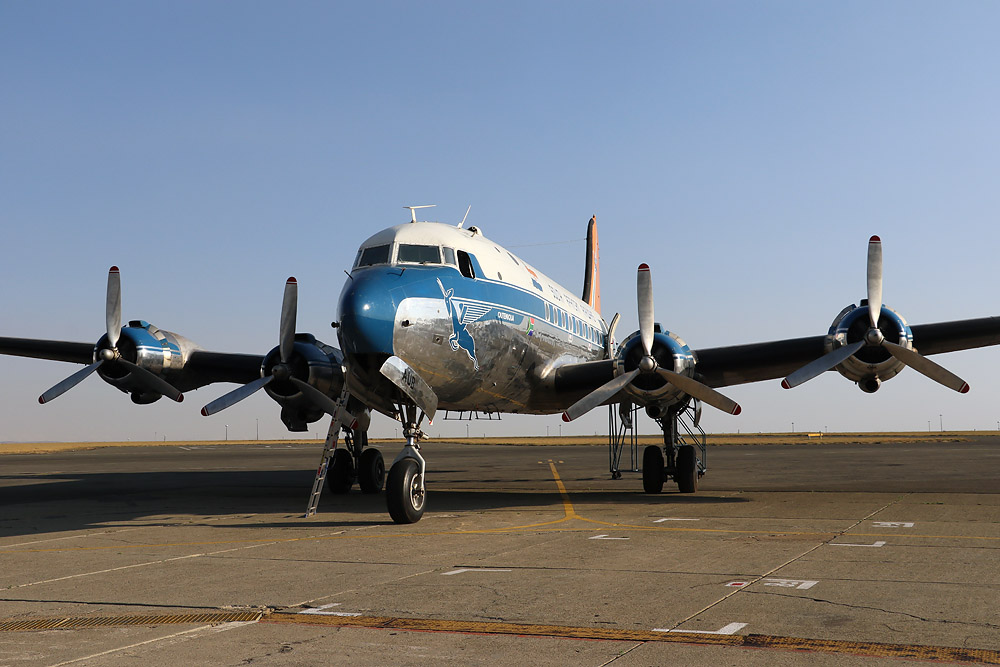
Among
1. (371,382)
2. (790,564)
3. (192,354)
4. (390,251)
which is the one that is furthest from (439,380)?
(192,354)

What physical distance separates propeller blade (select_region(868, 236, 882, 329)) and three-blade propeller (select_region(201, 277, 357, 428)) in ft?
32.9

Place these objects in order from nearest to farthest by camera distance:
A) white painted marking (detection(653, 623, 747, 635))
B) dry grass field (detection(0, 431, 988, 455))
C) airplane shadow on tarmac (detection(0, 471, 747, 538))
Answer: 1. white painted marking (detection(653, 623, 747, 635))
2. airplane shadow on tarmac (detection(0, 471, 747, 538))
3. dry grass field (detection(0, 431, 988, 455))

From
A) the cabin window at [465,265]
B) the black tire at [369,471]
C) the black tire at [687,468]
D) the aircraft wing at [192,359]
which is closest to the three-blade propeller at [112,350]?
the aircraft wing at [192,359]

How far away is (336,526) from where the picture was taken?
43.8 ft

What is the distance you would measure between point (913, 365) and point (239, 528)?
12.3 metres

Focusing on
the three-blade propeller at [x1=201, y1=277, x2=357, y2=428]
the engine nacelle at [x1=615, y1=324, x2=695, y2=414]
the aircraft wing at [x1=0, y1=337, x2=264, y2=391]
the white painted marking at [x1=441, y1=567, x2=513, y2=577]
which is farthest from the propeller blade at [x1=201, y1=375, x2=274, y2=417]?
the white painted marking at [x1=441, y1=567, x2=513, y2=577]

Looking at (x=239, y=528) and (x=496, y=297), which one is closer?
(x=239, y=528)

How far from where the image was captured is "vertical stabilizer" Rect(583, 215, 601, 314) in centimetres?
3516

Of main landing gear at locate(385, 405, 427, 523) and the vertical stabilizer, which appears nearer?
main landing gear at locate(385, 405, 427, 523)

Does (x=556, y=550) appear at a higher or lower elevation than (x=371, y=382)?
lower

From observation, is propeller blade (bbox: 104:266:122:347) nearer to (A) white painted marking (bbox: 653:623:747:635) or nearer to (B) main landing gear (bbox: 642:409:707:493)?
(B) main landing gear (bbox: 642:409:707:493)

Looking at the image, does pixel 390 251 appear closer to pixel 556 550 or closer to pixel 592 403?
pixel 592 403

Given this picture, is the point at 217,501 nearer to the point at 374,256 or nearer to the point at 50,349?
the point at 50,349

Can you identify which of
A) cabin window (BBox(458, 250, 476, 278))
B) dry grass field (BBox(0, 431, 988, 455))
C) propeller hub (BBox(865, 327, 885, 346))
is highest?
cabin window (BBox(458, 250, 476, 278))
